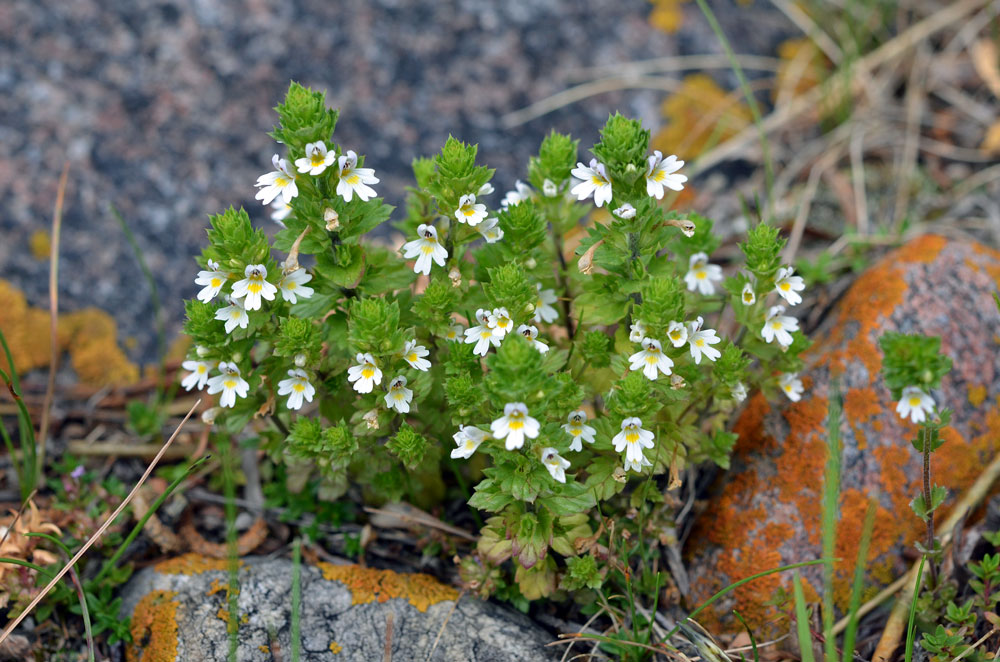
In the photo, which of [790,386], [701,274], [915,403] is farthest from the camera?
[701,274]

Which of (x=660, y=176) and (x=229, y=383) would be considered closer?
(x=660, y=176)

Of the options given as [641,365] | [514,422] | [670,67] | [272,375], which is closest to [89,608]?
[272,375]

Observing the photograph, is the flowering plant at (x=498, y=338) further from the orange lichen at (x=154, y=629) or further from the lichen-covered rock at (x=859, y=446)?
the orange lichen at (x=154, y=629)

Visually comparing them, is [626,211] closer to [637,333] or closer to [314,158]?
[637,333]

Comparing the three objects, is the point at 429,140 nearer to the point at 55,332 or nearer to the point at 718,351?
the point at 55,332

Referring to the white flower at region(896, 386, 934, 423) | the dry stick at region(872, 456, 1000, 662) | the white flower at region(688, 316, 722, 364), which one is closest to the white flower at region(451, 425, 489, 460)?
the white flower at region(688, 316, 722, 364)

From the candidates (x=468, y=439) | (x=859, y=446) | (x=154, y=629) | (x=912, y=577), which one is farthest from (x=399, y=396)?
(x=912, y=577)

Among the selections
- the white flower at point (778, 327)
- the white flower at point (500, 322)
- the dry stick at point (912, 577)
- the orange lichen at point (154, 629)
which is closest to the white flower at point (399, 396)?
the white flower at point (500, 322)
